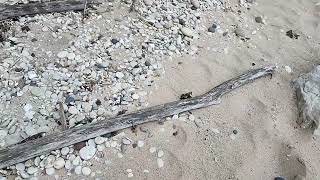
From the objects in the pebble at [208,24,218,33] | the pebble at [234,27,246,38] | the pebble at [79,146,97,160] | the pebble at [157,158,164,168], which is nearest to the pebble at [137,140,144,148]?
the pebble at [157,158,164,168]

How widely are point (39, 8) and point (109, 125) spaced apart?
4.51 feet

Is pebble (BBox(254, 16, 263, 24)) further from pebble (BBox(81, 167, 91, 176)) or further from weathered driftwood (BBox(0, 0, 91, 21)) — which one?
pebble (BBox(81, 167, 91, 176))

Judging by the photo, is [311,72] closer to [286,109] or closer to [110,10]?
[286,109]

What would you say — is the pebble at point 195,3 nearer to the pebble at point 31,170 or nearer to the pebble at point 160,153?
the pebble at point 160,153

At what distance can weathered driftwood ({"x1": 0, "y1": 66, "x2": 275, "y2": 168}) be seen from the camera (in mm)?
2592

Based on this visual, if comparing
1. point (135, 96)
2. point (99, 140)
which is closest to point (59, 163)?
point (99, 140)

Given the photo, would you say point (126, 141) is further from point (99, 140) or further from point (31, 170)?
point (31, 170)

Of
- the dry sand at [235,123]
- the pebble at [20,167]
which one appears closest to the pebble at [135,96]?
the dry sand at [235,123]

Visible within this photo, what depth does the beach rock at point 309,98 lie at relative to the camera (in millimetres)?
3049

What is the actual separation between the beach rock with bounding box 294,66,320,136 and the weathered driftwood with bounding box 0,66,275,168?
0.38 metres

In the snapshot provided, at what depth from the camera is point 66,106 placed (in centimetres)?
295

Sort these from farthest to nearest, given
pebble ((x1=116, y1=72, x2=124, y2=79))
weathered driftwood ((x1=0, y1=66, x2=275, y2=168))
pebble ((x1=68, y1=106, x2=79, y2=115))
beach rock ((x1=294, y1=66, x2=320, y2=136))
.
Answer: pebble ((x1=116, y1=72, x2=124, y2=79)) < beach rock ((x1=294, y1=66, x2=320, y2=136)) < pebble ((x1=68, y1=106, x2=79, y2=115)) < weathered driftwood ((x1=0, y1=66, x2=275, y2=168))

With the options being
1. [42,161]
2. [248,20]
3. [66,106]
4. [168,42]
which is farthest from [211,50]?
[42,161]

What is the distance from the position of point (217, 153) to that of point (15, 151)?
4.26ft
